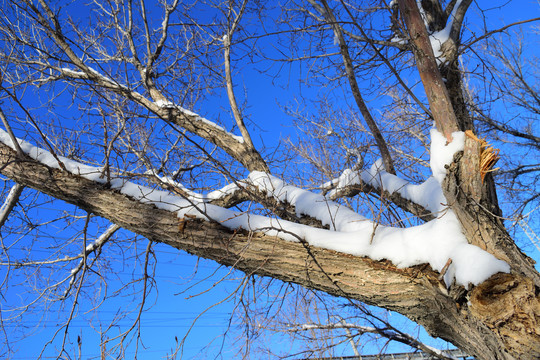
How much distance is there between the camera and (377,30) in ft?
13.4

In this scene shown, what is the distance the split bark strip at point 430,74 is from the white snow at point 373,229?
0.10 metres

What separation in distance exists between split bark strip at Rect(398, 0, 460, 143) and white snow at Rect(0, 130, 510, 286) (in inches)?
4.1

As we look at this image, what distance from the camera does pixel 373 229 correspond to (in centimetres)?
247

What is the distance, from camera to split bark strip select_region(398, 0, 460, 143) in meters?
2.52

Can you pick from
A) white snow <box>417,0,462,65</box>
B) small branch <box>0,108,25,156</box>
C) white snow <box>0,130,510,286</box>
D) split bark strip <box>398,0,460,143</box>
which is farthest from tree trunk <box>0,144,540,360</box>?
white snow <box>417,0,462,65</box>

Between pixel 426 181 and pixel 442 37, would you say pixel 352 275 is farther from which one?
pixel 442 37

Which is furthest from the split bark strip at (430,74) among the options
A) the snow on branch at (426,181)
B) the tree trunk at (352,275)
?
the tree trunk at (352,275)

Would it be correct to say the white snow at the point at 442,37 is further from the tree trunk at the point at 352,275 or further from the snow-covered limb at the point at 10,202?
the snow-covered limb at the point at 10,202

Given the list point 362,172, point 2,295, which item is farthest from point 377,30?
point 2,295

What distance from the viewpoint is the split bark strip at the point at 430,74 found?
99.1 inches

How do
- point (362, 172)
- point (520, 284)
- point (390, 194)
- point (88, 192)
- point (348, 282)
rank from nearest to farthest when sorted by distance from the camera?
point (520, 284) < point (348, 282) < point (88, 192) < point (390, 194) < point (362, 172)

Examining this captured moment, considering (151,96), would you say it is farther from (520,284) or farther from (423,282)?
(520,284)

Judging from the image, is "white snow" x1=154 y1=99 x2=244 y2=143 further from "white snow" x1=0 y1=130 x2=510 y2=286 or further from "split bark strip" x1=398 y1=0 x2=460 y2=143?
"split bark strip" x1=398 y1=0 x2=460 y2=143

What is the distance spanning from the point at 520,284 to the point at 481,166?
70cm
